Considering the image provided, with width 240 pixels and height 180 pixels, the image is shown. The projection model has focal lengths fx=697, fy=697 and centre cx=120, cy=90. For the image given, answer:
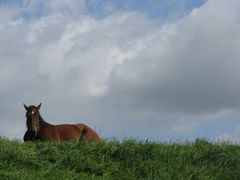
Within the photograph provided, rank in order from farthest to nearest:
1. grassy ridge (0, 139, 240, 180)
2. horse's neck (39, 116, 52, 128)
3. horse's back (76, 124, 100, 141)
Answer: horse's back (76, 124, 100, 141)
horse's neck (39, 116, 52, 128)
grassy ridge (0, 139, 240, 180)

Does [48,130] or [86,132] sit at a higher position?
[86,132]

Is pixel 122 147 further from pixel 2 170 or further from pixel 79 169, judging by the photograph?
pixel 2 170

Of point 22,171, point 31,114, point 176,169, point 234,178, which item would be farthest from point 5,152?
point 31,114

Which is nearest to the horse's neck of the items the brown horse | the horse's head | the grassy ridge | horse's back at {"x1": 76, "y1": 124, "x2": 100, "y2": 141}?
the brown horse

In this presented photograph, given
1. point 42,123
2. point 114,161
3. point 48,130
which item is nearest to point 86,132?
point 48,130

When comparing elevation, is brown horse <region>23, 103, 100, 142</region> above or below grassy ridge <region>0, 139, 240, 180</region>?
above

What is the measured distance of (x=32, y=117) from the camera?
69.8 ft

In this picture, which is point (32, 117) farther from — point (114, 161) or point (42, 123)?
point (114, 161)

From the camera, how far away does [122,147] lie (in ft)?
49.8

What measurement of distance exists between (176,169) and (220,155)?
1.71m

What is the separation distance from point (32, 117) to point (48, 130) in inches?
32.2

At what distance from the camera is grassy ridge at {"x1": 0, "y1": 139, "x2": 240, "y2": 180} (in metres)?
13.7

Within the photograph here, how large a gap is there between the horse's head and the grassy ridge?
514cm

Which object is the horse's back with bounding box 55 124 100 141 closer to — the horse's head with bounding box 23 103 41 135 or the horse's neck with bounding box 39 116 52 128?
the horse's neck with bounding box 39 116 52 128
